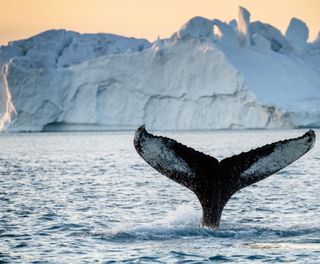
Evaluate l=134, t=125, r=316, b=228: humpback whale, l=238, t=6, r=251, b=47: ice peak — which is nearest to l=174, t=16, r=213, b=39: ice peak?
l=238, t=6, r=251, b=47: ice peak

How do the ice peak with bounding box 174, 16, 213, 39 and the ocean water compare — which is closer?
the ocean water

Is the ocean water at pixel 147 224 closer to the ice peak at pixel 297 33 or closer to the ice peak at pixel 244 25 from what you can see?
the ice peak at pixel 244 25

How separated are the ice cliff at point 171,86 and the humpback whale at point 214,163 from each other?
41.2 m

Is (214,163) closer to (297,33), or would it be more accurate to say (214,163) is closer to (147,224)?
(147,224)

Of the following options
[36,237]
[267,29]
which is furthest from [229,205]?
[267,29]

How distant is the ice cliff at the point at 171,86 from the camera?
49.9 meters

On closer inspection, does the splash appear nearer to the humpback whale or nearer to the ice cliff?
the ice cliff

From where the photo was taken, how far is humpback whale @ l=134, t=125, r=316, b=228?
7.04 metres

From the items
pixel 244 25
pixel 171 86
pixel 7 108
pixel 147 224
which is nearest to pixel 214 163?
pixel 147 224

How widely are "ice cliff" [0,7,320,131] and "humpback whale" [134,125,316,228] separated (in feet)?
135

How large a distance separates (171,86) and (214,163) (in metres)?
45.4

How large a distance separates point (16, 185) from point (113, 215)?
19.7ft

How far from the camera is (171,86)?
5266 cm

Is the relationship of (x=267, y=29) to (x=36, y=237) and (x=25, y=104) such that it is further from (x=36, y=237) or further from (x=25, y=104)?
(x=36, y=237)
